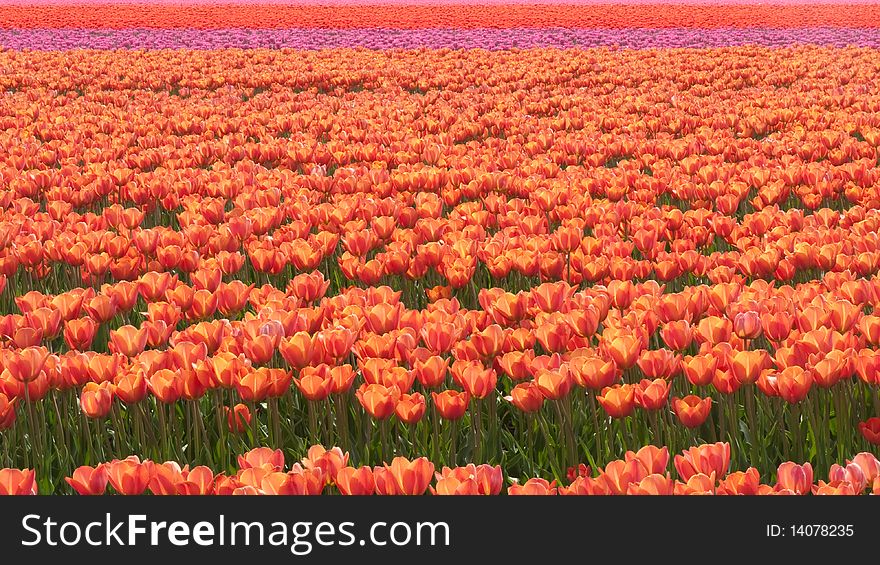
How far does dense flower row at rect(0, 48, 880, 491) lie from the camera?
2.62 metres

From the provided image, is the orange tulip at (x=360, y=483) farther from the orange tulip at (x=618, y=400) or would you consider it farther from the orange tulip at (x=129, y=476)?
the orange tulip at (x=618, y=400)

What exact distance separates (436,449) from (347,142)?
639 cm

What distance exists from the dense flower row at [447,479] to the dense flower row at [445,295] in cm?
41

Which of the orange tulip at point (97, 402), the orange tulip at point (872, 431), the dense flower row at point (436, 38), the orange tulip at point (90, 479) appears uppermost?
the dense flower row at point (436, 38)

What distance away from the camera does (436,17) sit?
108 feet

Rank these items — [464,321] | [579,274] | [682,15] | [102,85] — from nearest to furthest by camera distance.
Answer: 1. [464,321]
2. [579,274]
3. [102,85]
4. [682,15]

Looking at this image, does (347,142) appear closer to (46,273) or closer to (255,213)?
(255,213)

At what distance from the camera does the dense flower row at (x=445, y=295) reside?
262cm

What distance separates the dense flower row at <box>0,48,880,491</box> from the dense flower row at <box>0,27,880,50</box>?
590 inches

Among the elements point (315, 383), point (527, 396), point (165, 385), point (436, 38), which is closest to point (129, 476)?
point (165, 385)

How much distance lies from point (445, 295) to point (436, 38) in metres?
22.8

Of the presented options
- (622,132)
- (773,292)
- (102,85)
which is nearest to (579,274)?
(773,292)

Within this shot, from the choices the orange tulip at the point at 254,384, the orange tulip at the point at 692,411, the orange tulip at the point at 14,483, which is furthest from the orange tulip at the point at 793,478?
the orange tulip at the point at 14,483

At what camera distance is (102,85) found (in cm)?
1540
